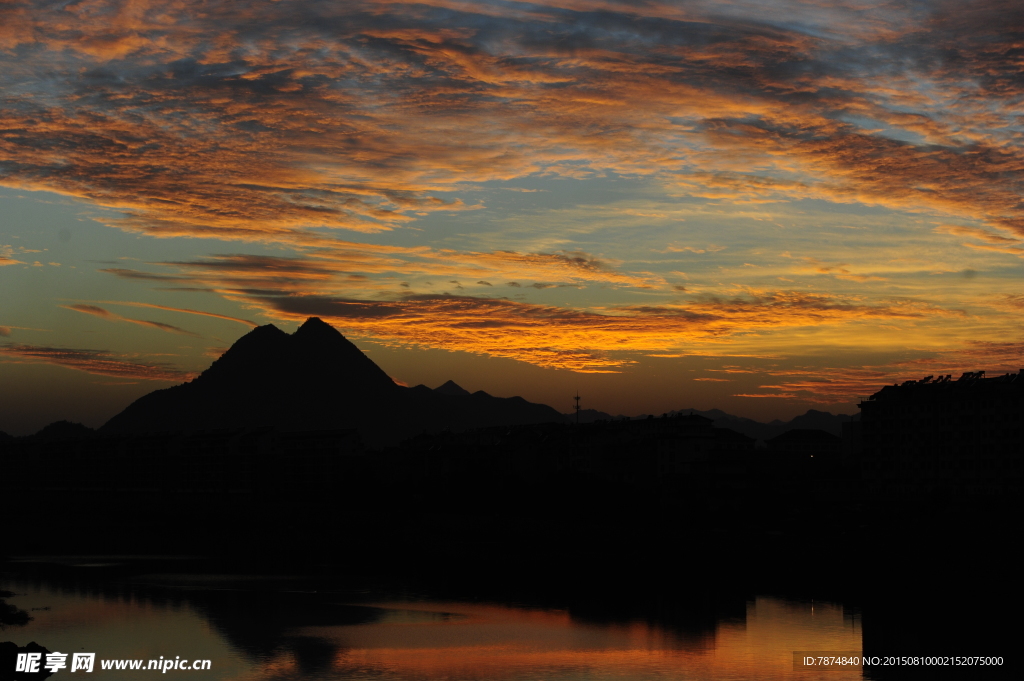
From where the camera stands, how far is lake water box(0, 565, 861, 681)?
85.7 ft

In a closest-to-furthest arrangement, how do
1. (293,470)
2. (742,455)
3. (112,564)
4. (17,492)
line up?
(112,564)
(742,455)
(293,470)
(17,492)

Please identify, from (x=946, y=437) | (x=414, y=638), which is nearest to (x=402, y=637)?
(x=414, y=638)

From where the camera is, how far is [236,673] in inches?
996

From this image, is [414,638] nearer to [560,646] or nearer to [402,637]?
[402,637]

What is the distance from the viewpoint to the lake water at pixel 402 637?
85.7 ft

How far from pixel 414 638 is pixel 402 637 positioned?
0.41 m

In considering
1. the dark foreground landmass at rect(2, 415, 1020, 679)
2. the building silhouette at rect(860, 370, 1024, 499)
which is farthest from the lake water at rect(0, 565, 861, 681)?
the building silhouette at rect(860, 370, 1024, 499)

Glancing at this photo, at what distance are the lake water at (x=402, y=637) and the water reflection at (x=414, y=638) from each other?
0.17 feet

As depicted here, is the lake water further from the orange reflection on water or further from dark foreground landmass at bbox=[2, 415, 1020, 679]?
dark foreground landmass at bbox=[2, 415, 1020, 679]

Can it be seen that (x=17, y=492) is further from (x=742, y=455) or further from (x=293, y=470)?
(x=742, y=455)

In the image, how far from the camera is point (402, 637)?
2991cm

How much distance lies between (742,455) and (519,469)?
2123 cm

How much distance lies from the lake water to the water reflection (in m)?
0.05

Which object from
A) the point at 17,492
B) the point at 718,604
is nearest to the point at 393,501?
the point at 718,604
